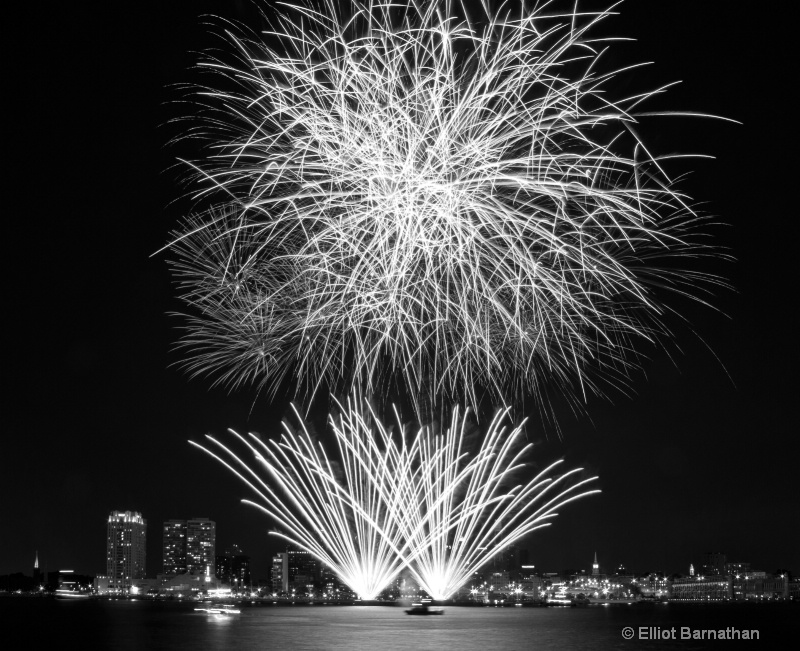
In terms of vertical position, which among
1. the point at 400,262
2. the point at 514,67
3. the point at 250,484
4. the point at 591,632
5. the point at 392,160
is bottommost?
the point at 591,632

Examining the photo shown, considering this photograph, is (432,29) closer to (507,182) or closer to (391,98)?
(391,98)

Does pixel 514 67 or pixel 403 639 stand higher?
pixel 514 67

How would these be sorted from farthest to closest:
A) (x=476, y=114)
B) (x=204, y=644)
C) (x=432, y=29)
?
(x=204, y=644) < (x=476, y=114) < (x=432, y=29)

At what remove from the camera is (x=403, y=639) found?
51.5 metres

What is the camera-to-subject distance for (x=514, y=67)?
21734 mm

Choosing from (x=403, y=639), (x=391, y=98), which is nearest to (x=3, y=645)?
(x=403, y=639)

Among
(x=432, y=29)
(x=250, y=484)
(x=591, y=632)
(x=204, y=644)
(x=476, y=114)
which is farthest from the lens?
(x=591, y=632)

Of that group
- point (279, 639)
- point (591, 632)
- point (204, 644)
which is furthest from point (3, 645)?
point (591, 632)

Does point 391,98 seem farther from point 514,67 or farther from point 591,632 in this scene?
point 591,632

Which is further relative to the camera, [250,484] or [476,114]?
[250,484]

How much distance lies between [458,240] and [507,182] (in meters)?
1.92

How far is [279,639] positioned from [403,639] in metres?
7.64

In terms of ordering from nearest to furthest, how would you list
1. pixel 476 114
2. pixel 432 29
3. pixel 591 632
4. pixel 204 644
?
pixel 432 29 < pixel 476 114 < pixel 204 644 < pixel 591 632

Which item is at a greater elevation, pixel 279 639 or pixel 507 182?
pixel 507 182
